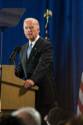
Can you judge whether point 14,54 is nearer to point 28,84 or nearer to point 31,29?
point 31,29

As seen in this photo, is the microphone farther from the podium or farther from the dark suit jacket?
the podium

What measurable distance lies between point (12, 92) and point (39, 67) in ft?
2.14

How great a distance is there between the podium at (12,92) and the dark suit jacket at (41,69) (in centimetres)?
44

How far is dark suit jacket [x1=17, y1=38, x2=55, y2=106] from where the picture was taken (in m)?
3.78

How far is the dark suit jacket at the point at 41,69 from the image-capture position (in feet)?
12.4

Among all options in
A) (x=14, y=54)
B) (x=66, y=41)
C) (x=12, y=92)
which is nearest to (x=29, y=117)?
(x=12, y=92)

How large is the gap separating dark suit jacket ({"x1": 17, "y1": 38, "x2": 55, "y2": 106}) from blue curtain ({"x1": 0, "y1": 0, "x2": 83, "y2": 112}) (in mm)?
1104

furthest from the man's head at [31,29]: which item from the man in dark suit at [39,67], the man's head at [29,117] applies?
the man's head at [29,117]

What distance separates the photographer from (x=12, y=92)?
3217 mm

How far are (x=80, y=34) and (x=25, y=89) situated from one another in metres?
2.06

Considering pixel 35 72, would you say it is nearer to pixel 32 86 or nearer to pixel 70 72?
pixel 32 86

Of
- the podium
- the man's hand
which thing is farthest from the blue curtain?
the podium

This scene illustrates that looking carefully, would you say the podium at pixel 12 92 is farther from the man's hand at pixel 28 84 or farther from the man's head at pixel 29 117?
the man's head at pixel 29 117

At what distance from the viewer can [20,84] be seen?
328 cm
